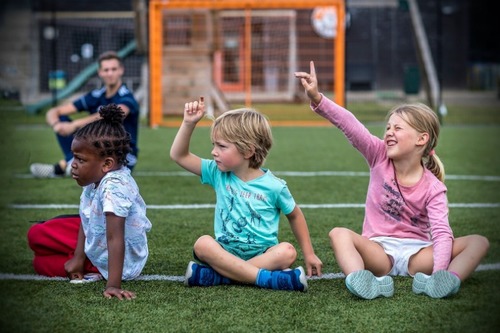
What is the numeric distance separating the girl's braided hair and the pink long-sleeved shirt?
947 mm

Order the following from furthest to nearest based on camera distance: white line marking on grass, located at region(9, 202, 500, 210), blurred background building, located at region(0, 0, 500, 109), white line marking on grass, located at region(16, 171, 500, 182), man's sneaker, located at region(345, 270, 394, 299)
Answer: blurred background building, located at region(0, 0, 500, 109) → white line marking on grass, located at region(16, 171, 500, 182) → white line marking on grass, located at region(9, 202, 500, 210) → man's sneaker, located at region(345, 270, 394, 299)

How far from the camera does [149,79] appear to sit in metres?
14.9

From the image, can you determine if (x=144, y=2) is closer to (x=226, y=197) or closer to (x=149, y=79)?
(x=149, y=79)

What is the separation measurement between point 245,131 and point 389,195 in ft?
2.60

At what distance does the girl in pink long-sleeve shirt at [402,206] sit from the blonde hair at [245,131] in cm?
28

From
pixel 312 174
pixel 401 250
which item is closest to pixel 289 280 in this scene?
pixel 401 250

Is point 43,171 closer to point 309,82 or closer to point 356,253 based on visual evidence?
point 309,82

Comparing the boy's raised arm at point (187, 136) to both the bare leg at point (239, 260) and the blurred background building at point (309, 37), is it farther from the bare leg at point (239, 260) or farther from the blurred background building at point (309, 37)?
the blurred background building at point (309, 37)

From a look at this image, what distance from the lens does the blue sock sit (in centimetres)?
359

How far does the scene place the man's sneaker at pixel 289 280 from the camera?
3.53m

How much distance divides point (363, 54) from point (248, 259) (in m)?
26.3

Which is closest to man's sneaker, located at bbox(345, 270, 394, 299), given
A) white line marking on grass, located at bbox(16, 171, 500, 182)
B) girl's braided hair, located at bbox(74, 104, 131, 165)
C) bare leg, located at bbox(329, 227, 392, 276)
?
bare leg, located at bbox(329, 227, 392, 276)

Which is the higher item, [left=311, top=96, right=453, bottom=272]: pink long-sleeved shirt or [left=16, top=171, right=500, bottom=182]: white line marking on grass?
[left=311, top=96, right=453, bottom=272]: pink long-sleeved shirt

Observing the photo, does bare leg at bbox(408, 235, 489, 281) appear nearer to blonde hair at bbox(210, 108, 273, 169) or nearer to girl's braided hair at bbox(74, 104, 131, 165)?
blonde hair at bbox(210, 108, 273, 169)
